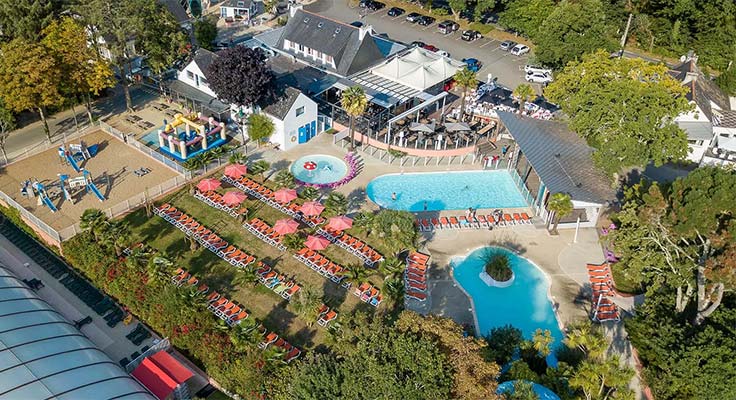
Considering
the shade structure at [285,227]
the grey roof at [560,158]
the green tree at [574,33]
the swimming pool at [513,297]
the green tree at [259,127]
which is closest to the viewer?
the swimming pool at [513,297]

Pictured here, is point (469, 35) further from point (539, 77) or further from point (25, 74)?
point (25, 74)

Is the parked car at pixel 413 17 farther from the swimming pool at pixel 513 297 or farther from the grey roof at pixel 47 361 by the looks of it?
the grey roof at pixel 47 361

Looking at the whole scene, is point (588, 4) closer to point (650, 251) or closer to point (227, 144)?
point (650, 251)

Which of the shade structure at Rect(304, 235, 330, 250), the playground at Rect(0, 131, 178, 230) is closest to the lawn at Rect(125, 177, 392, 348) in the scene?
the shade structure at Rect(304, 235, 330, 250)

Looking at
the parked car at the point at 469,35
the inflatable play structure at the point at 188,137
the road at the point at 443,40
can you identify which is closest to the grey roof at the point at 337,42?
the road at the point at 443,40

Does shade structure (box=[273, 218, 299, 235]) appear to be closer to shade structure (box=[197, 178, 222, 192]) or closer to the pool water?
shade structure (box=[197, 178, 222, 192])

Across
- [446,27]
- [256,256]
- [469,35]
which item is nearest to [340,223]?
[256,256]

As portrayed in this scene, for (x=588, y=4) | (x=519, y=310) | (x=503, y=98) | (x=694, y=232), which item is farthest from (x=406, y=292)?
(x=588, y=4)
